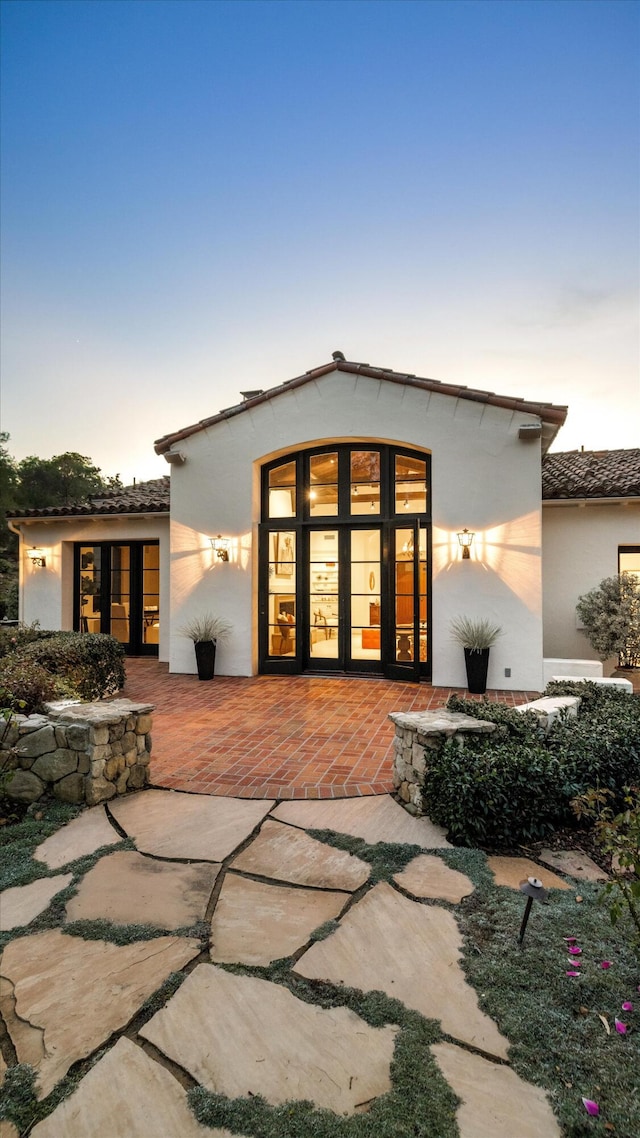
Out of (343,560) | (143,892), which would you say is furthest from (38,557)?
(143,892)

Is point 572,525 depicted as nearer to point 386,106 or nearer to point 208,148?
point 386,106

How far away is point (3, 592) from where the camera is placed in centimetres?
1512

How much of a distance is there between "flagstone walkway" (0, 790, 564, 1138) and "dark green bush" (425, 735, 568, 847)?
0.70 feet

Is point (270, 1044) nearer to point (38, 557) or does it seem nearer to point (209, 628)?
point (209, 628)

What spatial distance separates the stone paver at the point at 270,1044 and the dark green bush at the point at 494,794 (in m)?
Result: 1.65

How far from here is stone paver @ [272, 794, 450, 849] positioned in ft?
11.1

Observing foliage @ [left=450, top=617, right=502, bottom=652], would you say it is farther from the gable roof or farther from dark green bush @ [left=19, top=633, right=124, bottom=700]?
dark green bush @ [left=19, top=633, right=124, bottom=700]

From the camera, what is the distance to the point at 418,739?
3.78 meters

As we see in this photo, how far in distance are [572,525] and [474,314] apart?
5.21 m

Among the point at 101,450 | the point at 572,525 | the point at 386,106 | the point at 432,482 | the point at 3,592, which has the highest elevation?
the point at 386,106

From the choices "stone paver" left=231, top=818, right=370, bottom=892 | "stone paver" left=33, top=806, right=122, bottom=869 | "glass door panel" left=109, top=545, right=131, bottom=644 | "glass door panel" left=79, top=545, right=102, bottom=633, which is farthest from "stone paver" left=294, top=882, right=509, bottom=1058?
"glass door panel" left=79, top=545, right=102, bottom=633

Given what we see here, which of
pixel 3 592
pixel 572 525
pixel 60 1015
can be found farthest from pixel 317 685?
pixel 3 592

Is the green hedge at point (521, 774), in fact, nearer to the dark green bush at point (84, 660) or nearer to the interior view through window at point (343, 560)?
the interior view through window at point (343, 560)

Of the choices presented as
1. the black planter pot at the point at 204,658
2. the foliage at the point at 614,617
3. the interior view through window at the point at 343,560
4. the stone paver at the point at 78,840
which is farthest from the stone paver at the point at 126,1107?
the foliage at the point at 614,617
